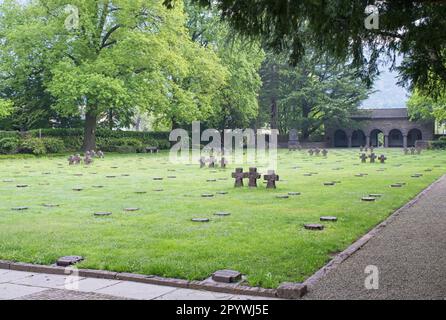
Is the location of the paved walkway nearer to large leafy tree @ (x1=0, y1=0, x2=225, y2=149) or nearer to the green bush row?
large leafy tree @ (x1=0, y1=0, x2=225, y2=149)

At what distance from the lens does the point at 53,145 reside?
3497cm

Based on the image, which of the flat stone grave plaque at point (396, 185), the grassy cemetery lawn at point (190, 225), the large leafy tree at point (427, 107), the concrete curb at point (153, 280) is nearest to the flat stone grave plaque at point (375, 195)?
the grassy cemetery lawn at point (190, 225)

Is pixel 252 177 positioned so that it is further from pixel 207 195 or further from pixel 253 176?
pixel 207 195

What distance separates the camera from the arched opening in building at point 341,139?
59.7 metres

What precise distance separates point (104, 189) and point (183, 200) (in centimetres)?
334

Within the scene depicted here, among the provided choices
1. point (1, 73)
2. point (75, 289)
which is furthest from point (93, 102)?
point (75, 289)

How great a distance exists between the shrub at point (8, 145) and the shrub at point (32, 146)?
1.76 ft

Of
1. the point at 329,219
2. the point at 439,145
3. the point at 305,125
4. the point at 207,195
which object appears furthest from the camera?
the point at 305,125

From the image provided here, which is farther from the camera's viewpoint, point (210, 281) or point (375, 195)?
point (375, 195)

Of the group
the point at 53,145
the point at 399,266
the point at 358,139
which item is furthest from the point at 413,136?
the point at 399,266

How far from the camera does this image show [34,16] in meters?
34.6

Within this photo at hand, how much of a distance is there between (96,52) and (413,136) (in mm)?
39538

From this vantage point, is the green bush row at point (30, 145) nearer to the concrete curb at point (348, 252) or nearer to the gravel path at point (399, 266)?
the concrete curb at point (348, 252)
